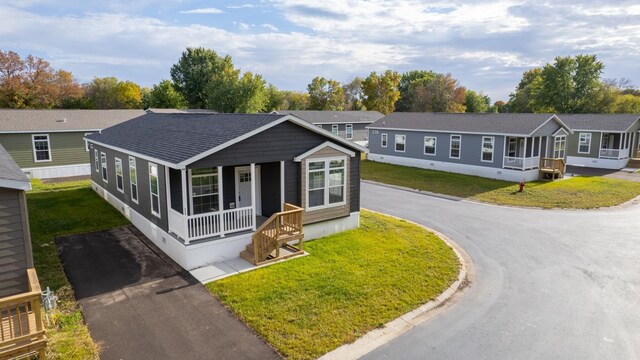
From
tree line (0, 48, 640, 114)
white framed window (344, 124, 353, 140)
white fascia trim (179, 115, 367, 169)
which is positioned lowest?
white framed window (344, 124, 353, 140)

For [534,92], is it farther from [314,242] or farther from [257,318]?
[257,318]

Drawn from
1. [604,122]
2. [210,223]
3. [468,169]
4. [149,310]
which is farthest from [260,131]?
[604,122]

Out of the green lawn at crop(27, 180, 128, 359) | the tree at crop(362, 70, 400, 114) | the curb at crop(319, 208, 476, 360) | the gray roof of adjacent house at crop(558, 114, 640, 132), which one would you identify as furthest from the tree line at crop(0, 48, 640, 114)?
the curb at crop(319, 208, 476, 360)

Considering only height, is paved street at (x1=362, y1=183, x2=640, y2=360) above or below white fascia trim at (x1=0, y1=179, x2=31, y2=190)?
below

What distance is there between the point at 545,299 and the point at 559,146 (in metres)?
22.3

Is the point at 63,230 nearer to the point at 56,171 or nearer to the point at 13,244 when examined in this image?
the point at 13,244

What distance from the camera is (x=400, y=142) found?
3309 centimetres

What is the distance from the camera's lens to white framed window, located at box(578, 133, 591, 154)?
31609 millimetres

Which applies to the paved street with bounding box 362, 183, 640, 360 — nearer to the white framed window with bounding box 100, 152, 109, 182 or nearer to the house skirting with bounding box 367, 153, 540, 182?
the house skirting with bounding box 367, 153, 540, 182

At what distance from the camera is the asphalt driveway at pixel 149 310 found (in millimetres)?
7430

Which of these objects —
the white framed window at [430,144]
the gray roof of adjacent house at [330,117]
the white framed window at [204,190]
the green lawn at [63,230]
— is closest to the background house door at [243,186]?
the white framed window at [204,190]

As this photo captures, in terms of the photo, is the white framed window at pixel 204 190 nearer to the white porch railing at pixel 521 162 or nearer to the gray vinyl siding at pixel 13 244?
the gray vinyl siding at pixel 13 244

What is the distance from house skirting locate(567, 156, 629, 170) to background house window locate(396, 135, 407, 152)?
45.2 ft

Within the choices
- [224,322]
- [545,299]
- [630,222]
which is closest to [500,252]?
[545,299]
